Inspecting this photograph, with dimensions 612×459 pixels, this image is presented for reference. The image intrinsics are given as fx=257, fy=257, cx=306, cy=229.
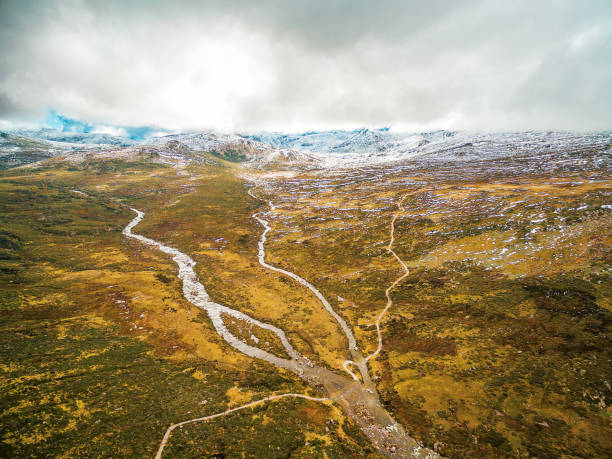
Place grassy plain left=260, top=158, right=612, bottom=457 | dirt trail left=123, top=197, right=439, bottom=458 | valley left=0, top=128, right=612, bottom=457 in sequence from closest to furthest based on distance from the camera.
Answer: valley left=0, top=128, right=612, bottom=457, dirt trail left=123, top=197, right=439, bottom=458, grassy plain left=260, top=158, right=612, bottom=457

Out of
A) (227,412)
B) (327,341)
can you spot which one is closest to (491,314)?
(327,341)

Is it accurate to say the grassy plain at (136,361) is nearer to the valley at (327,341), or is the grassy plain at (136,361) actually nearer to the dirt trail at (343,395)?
the valley at (327,341)

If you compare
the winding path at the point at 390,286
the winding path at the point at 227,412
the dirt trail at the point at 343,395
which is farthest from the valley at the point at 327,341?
the winding path at the point at 390,286

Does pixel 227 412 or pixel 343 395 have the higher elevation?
pixel 227 412

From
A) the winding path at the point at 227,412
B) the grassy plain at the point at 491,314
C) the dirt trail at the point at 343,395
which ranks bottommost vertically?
the dirt trail at the point at 343,395

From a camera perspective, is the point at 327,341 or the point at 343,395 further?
the point at 327,341

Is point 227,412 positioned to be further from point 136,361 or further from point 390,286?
point 390,286

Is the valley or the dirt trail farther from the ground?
the valley

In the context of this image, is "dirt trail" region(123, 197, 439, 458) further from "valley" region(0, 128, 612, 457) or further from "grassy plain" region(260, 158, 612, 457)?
"grassy plain" region(260, 158, 612, 457)

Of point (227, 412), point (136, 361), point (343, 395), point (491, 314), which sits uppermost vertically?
point (491, 314)

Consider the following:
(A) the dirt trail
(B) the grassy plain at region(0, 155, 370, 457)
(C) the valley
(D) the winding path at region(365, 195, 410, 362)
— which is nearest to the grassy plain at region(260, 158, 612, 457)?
(C) the valley

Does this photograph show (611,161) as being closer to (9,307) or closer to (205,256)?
(205,256)
